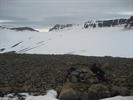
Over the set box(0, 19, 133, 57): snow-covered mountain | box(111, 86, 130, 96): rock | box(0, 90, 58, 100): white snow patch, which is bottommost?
box(0, 19, 133, 57): snow-covered mountain

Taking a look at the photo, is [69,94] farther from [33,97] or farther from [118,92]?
[118,92]

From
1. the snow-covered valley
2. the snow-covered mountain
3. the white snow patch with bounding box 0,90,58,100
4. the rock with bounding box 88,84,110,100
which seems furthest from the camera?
the snow-covered mountain

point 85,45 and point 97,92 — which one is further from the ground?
point 97,92

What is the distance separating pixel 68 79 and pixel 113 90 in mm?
3234

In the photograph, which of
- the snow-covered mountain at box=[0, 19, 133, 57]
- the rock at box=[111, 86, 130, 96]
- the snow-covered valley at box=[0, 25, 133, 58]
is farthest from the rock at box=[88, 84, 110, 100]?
the snow-covered mountain at box=[0, 19, 133, 57]

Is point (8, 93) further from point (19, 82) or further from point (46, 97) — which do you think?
point (19, 82)

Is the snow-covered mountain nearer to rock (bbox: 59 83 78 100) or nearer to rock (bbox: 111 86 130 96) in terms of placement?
rock (bbox: 111 86 130 96)

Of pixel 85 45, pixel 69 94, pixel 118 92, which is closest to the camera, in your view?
pixel 69 94

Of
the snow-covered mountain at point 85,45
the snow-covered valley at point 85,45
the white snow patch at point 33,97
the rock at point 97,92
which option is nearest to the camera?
the rock at point 97,92

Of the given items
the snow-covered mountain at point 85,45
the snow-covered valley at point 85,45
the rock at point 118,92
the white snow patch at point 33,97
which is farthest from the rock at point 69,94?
the snow-covered mountain at point 85,45

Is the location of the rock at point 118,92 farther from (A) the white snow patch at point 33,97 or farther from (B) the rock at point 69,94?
(A) the white snow patch at point 33,97

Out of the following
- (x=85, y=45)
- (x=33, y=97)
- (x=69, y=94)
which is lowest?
(x=85, y=45)

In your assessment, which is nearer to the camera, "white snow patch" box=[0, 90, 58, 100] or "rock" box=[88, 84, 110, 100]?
"rock" box=[88, 84, 110, 100]

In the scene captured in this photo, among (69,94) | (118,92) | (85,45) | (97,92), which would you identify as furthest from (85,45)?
(69,94)
